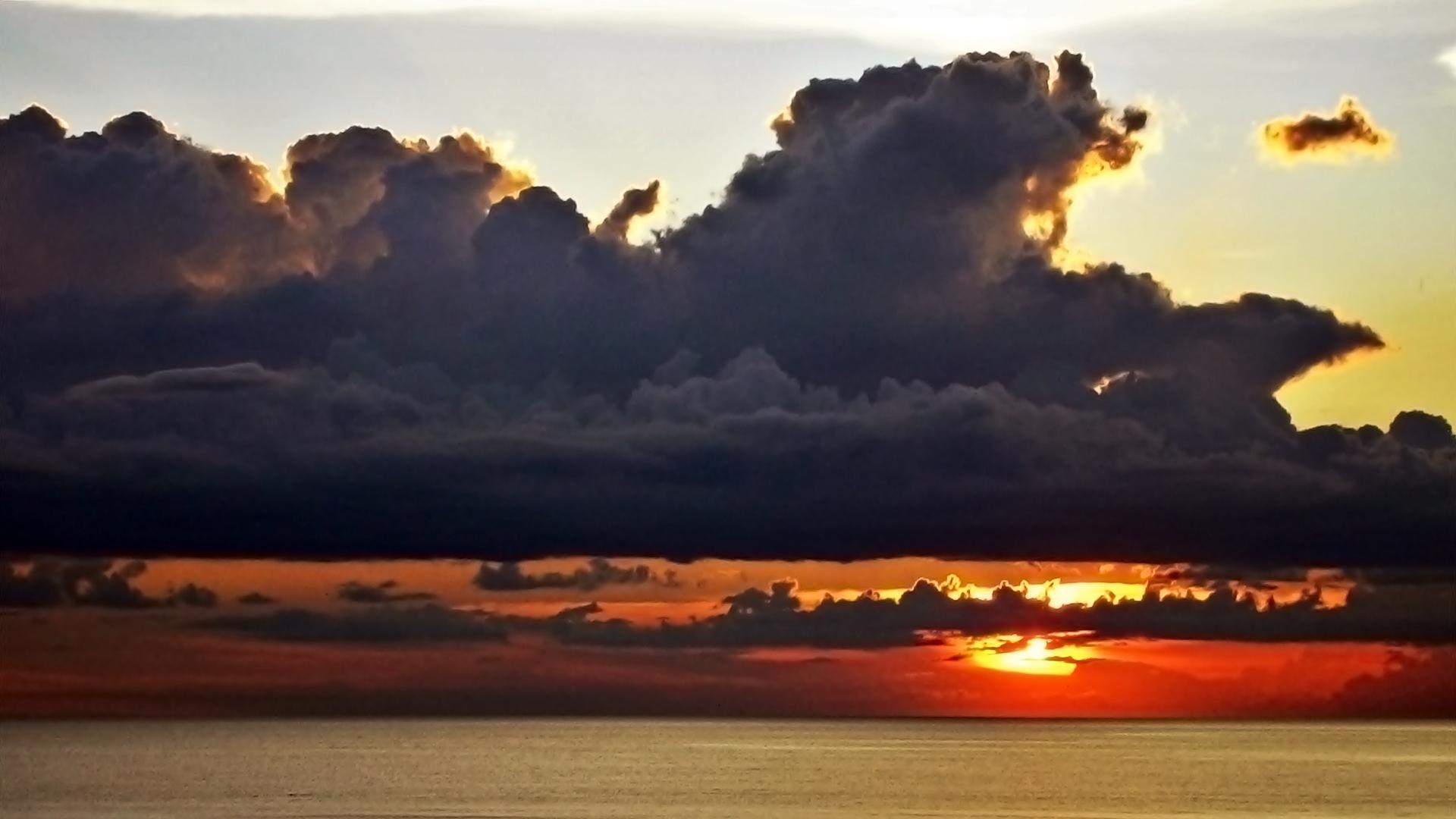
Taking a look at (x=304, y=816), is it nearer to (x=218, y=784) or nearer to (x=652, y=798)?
(x=652, y=798)

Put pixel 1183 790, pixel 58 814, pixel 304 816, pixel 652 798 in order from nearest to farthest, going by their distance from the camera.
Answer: pixel 304 816, pixel 58 814, pixel 652 798, pixel 1183 790

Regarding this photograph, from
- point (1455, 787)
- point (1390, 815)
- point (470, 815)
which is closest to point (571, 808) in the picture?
point (470, 815)

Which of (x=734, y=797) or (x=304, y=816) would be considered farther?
(x=734, y=797)

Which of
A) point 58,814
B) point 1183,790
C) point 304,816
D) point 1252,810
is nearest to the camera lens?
point 304,816

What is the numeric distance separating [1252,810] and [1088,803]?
13.1 metres

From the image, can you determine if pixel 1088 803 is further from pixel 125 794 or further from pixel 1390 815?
pixel 125 794

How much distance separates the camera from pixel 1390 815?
150 metres

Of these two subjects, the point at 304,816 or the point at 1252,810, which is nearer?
the point at 304,816

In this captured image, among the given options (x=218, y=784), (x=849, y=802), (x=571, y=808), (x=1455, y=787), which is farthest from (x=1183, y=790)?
(x=218, y=784)

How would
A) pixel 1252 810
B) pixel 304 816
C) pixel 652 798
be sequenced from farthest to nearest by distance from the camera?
pixel 652 798 → pixel 1252 810 → pixel 304 816

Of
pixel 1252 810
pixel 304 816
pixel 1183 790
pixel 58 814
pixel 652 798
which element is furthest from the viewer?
pixel 1183 790

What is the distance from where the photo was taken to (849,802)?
15950cm

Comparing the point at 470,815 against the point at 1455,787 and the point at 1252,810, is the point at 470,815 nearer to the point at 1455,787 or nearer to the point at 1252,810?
the point at 1252,810

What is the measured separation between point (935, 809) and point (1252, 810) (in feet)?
95.8
